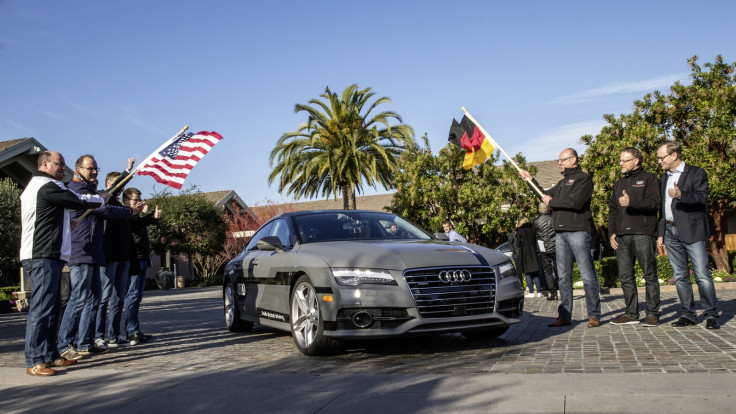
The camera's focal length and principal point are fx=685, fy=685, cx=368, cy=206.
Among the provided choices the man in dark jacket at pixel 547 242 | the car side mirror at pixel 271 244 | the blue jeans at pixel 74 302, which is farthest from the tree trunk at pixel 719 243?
the blue jeans at pixel 74 302

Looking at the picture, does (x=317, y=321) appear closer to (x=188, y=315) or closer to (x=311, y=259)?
(x=311, y=259)

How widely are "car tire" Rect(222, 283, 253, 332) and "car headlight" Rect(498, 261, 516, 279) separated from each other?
3642 mm

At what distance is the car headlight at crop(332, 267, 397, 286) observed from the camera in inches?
236

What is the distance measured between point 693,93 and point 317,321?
1744cm

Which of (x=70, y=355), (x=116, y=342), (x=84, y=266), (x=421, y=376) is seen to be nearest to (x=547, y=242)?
(x=116, y=342)

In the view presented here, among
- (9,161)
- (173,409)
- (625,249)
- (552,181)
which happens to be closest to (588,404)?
(173,409)

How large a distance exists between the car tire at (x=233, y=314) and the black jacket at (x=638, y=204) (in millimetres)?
4689

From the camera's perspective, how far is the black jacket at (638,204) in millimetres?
7336

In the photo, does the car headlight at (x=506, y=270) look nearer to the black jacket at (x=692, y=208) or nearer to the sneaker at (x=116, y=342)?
the black jacket at (x=692, y=208)

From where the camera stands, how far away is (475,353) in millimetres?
6180

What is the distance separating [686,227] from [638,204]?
53 centimetres

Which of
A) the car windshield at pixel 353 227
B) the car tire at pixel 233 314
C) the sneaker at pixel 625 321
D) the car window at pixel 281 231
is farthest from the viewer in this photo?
the car tire at pixel 233 314

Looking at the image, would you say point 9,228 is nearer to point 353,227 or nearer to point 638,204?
point 353,227

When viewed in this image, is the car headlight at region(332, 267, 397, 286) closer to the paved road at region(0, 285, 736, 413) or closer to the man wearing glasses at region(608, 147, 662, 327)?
the paved road at region(0, 285, 736, 413)
